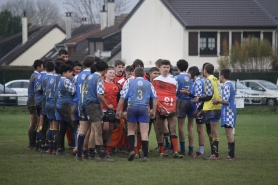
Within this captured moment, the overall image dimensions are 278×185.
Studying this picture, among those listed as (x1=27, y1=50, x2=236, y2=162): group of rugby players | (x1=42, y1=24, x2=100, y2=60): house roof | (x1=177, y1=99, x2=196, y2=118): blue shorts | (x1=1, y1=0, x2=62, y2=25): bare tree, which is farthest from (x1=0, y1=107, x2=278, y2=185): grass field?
(x1=1, y1=0, x2=62, y2=25): bare tree

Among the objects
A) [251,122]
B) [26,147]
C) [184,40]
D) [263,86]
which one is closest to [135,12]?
[184,40]

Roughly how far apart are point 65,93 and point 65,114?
0.49 metres

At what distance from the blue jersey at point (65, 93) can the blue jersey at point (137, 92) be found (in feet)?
4.58

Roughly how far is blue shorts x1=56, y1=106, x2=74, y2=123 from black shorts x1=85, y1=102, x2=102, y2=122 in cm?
111

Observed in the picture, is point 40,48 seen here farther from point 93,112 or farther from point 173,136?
point 93,112

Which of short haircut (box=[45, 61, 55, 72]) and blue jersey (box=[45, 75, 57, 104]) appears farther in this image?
short haircut (box=[45, 61, 55, 72])

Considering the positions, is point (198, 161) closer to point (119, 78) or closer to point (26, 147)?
point (119, 78)

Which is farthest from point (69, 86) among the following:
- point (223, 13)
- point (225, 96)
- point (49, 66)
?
point (223, 13)

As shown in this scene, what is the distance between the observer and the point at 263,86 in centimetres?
3678

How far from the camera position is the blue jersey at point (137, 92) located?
13.0m

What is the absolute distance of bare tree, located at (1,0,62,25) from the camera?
10672 centimetres

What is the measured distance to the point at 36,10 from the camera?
11156 centimetres

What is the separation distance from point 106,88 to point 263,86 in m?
24.4

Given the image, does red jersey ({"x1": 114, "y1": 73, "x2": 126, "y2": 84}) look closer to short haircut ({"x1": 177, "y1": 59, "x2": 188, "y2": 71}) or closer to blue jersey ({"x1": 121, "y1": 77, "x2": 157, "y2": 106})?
short haircut ({"x1": 177, "y1": 59, "x2": 188, "y2": 71})
